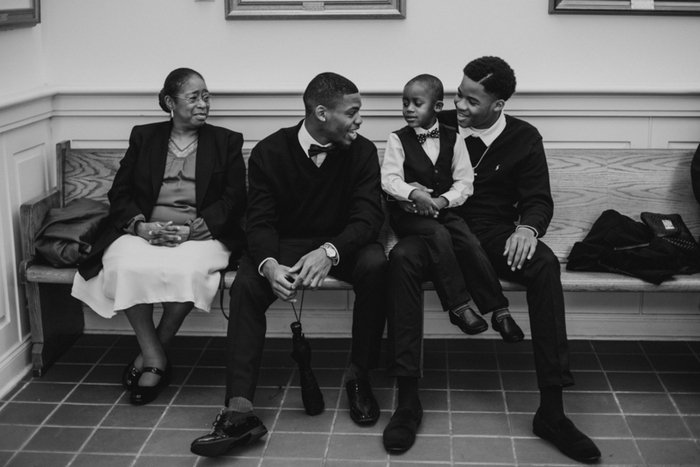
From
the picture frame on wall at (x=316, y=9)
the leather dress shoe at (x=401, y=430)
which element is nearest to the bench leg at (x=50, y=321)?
the picture frame on wall at (x=316, y=9)

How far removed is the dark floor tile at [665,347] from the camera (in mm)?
4258

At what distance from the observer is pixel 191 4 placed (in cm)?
424

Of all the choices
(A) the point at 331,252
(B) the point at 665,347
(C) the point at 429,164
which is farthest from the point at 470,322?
(B) the point at 665,347

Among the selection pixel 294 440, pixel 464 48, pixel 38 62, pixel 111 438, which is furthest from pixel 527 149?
pixel 38 62

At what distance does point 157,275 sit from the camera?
3.66m

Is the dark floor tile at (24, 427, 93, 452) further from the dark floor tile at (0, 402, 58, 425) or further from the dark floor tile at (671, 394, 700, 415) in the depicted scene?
the dark floor tile at (671, 394, 700, 415)

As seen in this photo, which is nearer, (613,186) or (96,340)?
(613,186)

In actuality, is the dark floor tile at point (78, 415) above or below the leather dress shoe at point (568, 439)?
below

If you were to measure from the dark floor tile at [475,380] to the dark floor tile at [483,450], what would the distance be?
1.61ft

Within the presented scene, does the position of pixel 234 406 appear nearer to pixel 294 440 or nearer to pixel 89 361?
pixel 294 440

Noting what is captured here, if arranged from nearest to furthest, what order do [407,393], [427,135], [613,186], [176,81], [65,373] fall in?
[407,393]
[427,135]
[176,81]
[65,373]
[613,186]

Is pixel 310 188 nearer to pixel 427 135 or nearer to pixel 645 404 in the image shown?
pixel 427 135

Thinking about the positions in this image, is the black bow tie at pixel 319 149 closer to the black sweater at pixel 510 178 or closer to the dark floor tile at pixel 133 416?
the black sweater at pixel 510 178

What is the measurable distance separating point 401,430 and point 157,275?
1257 millimetres
